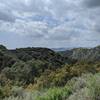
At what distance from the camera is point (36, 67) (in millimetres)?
55031

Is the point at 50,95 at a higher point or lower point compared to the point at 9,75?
higher

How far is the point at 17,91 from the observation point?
1423 centimetres

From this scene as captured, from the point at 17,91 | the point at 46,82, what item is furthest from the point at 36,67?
the point at 17,91

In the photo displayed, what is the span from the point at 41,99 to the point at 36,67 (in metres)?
44.6

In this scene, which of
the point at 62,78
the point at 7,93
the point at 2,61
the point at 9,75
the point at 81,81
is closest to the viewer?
the point at 81,81

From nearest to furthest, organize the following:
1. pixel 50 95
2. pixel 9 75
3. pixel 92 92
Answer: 1. pixel 92 92
2. pixel 50 95
3. pixel 9 75

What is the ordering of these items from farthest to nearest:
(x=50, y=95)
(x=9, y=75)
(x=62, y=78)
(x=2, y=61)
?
(x=2, y=61), (x=9, y=75), (x=62, y=78), (x=50, y=95)

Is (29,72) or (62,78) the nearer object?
(62,78)

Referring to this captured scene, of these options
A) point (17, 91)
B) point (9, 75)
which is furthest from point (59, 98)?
point (9, 75)

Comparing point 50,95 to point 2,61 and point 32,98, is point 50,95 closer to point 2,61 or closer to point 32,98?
point 32,98

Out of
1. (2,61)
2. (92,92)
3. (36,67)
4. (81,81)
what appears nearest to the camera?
(92,92)

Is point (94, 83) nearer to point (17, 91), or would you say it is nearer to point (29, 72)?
point (17, 91)

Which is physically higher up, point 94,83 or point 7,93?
point 94,83

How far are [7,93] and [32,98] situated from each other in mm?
3424
